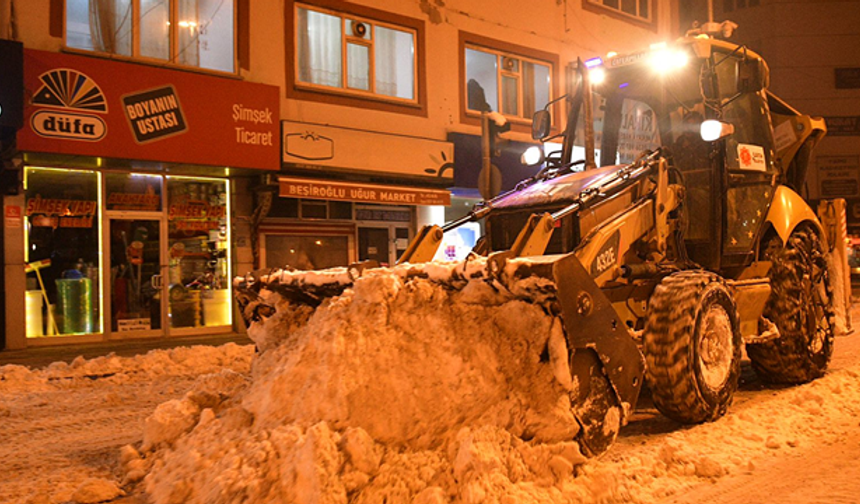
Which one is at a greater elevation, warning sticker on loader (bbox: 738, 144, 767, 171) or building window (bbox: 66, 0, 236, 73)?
building window (bbox: 66, 0, 236, 73)

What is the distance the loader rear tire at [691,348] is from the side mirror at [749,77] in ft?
6.26

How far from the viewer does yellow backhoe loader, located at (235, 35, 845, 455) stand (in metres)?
3.88

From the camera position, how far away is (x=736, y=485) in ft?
11.9

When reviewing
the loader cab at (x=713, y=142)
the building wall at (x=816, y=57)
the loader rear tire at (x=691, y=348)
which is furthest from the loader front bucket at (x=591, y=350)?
the building wall at (x=816, y=57)

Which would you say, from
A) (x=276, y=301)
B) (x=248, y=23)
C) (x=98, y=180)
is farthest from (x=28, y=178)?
(x=276, y=301)

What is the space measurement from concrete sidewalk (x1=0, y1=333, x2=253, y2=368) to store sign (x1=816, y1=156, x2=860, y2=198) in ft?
109

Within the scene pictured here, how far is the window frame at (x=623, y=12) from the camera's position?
58.8 feet

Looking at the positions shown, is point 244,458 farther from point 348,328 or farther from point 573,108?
point 573,108

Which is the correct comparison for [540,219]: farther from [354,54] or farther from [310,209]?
[354,54]

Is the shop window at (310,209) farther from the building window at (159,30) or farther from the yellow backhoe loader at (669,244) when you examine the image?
the yellow backhoe loader at (669,244)

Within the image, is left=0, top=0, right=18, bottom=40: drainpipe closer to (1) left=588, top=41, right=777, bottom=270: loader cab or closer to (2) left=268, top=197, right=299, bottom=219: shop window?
(2) left=268, top=197, right=299, bottom=219: shop window

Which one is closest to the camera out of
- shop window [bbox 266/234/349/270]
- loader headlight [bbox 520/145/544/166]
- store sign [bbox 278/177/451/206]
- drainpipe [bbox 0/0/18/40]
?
loader headlight [bbox 520/145/544/166]

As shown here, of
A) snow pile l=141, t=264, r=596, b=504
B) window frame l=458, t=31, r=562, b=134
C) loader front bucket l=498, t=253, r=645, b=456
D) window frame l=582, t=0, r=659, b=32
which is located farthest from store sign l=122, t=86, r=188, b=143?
window frame l=582, t=0, r=659, b=32

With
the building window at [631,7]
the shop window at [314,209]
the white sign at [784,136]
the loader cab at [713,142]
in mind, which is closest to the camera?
the loader cab at [713,142]
